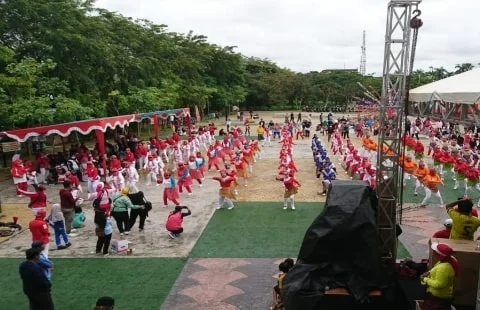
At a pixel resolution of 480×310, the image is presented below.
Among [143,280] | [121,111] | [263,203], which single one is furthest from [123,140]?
[143,280]

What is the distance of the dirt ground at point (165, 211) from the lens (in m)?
Answer: 9.46

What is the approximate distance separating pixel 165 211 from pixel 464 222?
25.9ft

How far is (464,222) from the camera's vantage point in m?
6.58

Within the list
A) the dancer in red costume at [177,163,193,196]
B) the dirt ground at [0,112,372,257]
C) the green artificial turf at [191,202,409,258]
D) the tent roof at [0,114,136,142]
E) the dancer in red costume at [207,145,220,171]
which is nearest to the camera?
the green artificial turf at [191,202,409,258]

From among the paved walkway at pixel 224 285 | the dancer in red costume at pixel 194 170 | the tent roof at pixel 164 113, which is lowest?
the paved walkway at pixel 224 285

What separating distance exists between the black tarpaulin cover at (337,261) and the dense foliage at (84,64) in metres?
13.1

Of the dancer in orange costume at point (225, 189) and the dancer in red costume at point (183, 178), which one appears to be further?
the dancer in red costume at point (183, 178)

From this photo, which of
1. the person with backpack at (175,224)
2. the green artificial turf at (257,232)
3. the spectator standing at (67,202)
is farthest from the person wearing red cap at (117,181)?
the person with backpack at (175,224)

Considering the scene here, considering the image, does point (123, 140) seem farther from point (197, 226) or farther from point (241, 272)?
point (241, 272)

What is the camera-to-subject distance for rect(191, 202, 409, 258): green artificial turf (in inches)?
360

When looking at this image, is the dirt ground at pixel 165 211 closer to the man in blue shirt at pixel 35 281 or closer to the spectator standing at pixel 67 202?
the spectator standing at pixel 67 202

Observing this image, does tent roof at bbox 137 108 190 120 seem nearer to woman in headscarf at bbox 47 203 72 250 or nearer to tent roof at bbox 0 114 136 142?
tent roof at bbox 0 114 136 142

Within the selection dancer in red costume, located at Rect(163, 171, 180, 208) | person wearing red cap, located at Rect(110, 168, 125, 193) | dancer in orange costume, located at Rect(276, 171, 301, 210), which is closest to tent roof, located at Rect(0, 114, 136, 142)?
person wearing red cap, located at Rect(110, 168, 125, 193)

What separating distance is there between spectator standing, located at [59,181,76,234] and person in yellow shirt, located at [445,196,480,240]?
7.58m
